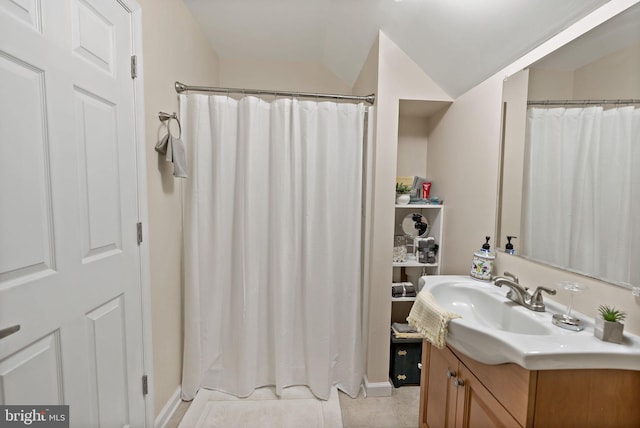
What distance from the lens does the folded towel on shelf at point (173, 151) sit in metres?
1.39

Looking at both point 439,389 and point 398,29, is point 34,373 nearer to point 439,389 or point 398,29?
point 439,389

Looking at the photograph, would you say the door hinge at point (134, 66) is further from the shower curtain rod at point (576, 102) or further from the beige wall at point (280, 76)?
the shower curtain rod at point (576, 102)

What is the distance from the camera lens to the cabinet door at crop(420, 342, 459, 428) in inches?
44.2

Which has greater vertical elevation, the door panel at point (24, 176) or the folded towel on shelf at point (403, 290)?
the door panel at point (24, 176)

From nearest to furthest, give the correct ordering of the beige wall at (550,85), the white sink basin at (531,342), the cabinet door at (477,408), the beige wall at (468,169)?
1. the white sink basin at (531,342)
2. the cabinet door at (477,408)
3. the beige wall at (550,85)
4. the beige wall at (468,169)

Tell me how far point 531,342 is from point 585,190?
0.68 metres

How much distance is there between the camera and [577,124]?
1030 millimetres

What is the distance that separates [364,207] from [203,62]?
5.71ft

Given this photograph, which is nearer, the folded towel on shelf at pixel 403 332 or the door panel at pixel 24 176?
the door panel at pixel 24 176

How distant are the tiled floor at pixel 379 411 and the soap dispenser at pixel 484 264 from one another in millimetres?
1032

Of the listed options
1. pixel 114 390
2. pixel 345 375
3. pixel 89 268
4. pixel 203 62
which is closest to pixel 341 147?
pixel 203 62

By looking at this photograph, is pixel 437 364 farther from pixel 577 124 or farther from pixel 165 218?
pixel 165 218

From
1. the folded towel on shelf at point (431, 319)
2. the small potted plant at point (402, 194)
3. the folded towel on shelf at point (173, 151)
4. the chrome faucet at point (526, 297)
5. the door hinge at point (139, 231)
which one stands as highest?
the folded towel on shelf at point (173, 151)

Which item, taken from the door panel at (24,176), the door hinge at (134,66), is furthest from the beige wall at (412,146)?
the door panel at (24,176)
